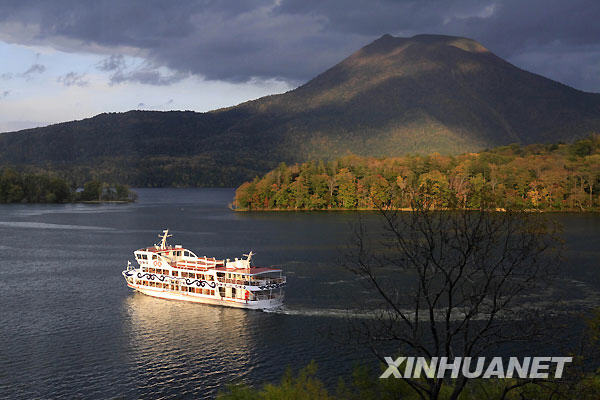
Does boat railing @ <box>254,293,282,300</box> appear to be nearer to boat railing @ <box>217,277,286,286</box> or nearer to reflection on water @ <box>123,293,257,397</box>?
boat railing @ <box>217,277,286,286</box>

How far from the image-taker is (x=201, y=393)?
121 feet

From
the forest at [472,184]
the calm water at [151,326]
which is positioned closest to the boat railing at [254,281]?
the calm water at [151,326]

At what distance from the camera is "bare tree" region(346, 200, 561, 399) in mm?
19609

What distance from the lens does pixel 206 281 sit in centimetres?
6284

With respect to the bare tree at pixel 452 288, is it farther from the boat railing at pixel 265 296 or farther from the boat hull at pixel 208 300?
the boat hull at pixel 208 300

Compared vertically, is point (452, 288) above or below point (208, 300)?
above

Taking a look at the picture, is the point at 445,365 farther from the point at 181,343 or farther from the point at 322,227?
the point at 322,227

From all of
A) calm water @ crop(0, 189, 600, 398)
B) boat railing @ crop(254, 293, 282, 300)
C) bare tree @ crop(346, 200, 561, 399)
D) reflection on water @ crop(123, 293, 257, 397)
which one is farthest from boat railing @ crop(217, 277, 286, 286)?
bare tree @ crop(346, 200, 561, 399)

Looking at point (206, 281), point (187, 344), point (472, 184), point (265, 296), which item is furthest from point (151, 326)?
point (472, 184)

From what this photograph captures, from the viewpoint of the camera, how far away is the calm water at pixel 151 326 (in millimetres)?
39656

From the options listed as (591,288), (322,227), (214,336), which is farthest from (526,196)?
(214,336)

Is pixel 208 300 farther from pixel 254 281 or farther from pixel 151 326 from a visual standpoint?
pixel 151 326

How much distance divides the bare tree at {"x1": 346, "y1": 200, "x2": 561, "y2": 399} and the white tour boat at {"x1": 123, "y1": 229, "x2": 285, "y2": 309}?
37.6ft

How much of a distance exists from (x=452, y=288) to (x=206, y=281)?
4039 centimetres
